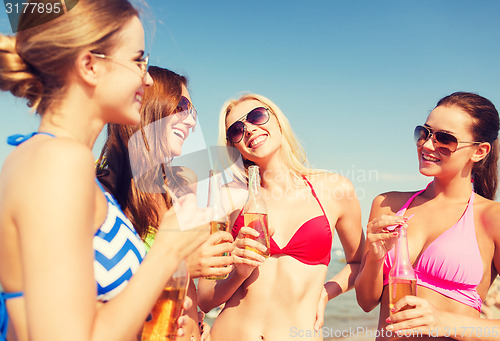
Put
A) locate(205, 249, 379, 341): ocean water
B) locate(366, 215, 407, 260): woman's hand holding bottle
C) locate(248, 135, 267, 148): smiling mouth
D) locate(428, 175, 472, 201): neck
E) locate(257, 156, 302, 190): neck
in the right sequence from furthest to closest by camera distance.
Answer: locate(205, 249, 379, 341): ocean water → locate(257, 156, 302, 190): neck → locate(248, 135, 267, 148): smiling mouth → locate(428, 175, 472, 201): neck → locate(366, 215, 407, 260): woman's hand holding bottle

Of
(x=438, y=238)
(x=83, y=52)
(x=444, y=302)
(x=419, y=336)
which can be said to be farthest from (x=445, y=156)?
(x=83, y=52)

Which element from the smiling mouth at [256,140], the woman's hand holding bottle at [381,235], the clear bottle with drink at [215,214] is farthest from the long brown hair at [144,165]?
the woman's hand holding bottle at [381,235]

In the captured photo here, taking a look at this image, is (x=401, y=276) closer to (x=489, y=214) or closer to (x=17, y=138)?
(x=489, y=214)

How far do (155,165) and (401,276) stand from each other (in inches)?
80.4

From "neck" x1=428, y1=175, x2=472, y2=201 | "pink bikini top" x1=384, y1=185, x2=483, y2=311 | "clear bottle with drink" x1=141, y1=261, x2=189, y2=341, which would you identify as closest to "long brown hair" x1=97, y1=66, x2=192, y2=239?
"clear bottle with drink" x1=141, y1=261, x2=189, y2=341

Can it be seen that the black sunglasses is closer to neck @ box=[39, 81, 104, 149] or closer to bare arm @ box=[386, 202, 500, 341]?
neck @ box=[39, 81, 104, 149]

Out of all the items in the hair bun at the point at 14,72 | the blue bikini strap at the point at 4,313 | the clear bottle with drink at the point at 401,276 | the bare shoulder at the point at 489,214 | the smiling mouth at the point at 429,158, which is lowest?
the clear bottle with drink at the point at 401,276

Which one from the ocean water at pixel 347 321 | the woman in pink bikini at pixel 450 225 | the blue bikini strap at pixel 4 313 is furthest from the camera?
the ocean water at pixel 347 321

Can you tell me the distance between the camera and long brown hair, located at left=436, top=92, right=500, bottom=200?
11.3 feet

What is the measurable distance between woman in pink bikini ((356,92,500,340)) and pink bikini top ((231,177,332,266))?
385 mm

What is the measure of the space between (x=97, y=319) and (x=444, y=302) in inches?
113

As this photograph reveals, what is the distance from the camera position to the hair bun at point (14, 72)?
1569mm

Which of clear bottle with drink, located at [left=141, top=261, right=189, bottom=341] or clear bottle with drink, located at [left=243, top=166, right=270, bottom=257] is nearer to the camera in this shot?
clear bottle with drink, located at [left=141, top=261, right=189, bottom=341]

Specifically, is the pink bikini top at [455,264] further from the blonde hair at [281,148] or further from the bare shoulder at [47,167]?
the bare shoulder at [47,167]
